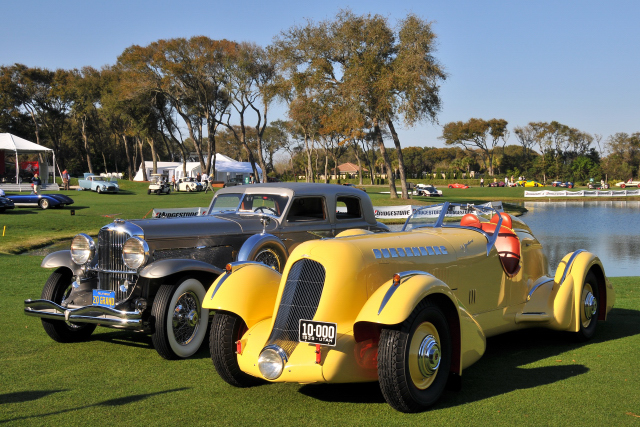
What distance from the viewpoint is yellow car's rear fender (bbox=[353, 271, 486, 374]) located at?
12.6 ft

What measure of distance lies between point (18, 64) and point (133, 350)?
2566 inches

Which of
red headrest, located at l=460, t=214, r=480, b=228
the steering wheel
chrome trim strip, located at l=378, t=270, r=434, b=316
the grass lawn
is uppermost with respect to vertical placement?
the steering wheel

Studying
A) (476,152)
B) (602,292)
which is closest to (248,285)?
(602,292)

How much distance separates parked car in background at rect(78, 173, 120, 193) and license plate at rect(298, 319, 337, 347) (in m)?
45.3

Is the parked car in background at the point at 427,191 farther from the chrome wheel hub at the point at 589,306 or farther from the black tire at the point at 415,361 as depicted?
the black tire at the point at 415,361

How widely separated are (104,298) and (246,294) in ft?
7.48

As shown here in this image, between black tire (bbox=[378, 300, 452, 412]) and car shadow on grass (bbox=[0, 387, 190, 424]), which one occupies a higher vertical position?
black tire (bbox=[378, 300, 452, 412])

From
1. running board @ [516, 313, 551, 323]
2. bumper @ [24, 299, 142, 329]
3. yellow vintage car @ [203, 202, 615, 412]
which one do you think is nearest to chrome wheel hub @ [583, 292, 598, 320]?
running board @ [516, 313, 551, 323]

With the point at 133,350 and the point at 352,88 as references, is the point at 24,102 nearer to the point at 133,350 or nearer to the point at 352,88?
the point at 352,88

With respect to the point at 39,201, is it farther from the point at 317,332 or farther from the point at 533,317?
the point at 317,332

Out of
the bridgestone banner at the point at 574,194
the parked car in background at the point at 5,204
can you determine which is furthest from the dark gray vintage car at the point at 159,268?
the bridgestone banner at the point at 574,194

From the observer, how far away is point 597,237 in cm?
→ 2127

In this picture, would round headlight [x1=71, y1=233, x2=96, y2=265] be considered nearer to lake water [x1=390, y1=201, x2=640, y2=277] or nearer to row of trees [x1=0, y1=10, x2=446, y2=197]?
lake water [x1=390, y1=201, x2=640, y2=277]

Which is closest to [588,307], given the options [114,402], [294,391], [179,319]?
[294,391]
